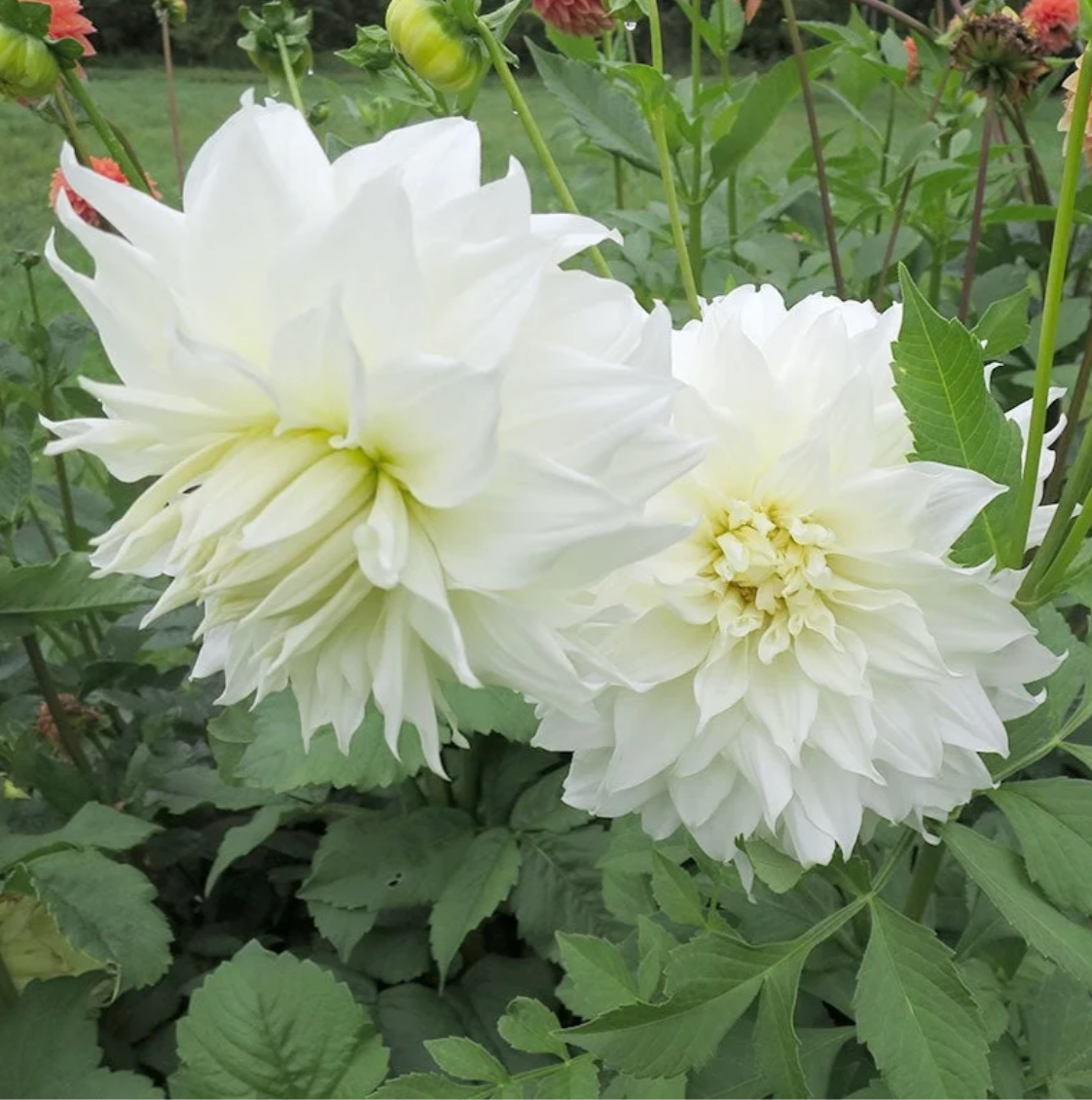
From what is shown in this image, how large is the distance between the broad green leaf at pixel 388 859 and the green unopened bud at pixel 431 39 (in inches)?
25.6

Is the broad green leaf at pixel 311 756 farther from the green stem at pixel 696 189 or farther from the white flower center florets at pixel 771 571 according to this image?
the green stem at pixel 696 189

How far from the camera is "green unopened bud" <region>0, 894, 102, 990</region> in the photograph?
3.39 ft

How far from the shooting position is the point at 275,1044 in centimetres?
89

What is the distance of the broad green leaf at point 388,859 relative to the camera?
1.02 metres

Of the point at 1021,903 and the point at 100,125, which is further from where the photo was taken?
the point at 100,125

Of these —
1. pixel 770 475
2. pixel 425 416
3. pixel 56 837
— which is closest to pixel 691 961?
pixel 770 475

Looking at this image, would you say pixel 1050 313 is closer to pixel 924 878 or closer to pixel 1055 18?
pixel 924 878

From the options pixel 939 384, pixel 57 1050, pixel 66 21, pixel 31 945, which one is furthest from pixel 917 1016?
pixel 66 21

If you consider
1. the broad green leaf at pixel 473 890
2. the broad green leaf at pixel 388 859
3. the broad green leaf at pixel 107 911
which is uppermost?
the broad green leaf at pixel 107 911

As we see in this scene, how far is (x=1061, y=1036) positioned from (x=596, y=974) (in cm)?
33

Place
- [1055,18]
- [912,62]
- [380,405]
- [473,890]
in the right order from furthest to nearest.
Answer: [912,62], [1055,18], [473,890], [380,405]

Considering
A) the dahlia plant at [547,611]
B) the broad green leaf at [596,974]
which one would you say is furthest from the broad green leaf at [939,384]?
the broad green leaf at [596,974]

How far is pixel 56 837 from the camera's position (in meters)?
0.91

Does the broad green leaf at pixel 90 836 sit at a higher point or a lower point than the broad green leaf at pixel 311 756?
lower
